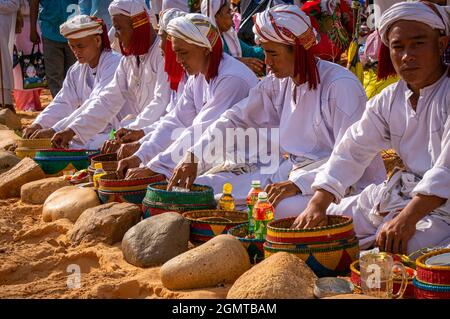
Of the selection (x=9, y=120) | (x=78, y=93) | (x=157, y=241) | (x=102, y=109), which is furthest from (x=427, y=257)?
(x=9, y=120)

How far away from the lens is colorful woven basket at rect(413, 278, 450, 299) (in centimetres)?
399

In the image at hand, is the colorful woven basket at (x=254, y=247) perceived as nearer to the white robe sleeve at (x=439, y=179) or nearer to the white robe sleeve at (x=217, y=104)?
the white robe sleeve at (x=439, y=179)

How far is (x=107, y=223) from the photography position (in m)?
5.98

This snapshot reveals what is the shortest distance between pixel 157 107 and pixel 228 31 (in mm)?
1151

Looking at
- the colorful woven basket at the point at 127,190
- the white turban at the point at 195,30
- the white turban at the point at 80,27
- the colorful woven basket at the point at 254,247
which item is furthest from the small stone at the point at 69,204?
the white turban at the point at 80,27

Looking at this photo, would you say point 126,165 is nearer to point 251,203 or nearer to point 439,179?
point 251,203

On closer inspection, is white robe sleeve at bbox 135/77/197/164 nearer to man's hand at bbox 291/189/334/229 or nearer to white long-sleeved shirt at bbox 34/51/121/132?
white long-sleeved shirt at bbox 34/51/121/132

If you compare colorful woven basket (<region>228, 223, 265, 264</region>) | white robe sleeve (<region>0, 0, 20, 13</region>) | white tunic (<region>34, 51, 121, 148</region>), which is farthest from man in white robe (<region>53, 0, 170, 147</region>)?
white robe sleeve (<region>0, 0, 20, 13</region>)

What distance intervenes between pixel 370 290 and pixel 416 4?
1583mm

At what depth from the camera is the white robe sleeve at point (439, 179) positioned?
4461 millimetres

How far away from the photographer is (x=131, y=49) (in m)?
8.48

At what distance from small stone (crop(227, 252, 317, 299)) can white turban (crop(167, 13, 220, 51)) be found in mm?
2774

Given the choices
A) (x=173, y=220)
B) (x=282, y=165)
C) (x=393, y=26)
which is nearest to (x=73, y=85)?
(x=282, y=165)
